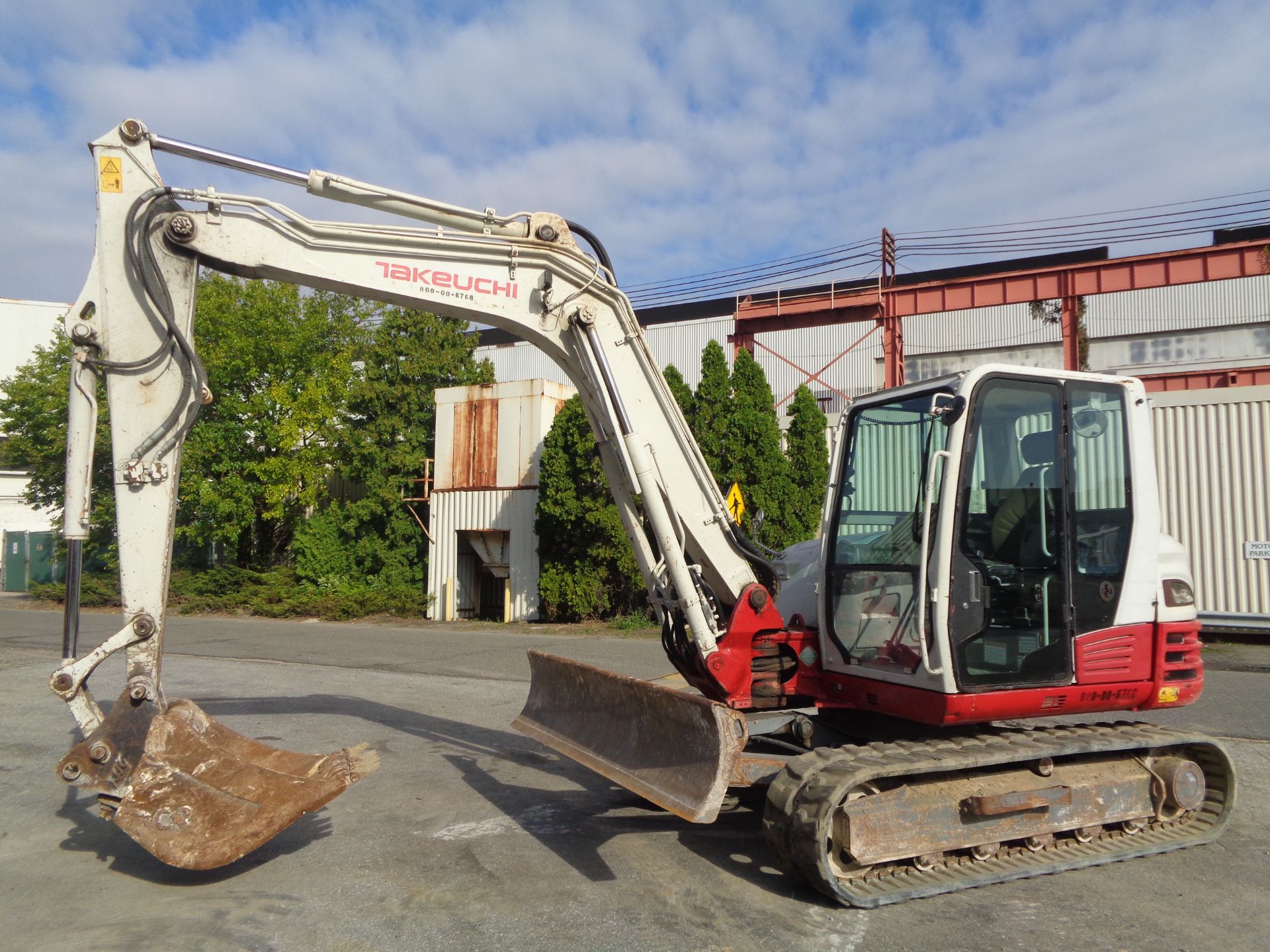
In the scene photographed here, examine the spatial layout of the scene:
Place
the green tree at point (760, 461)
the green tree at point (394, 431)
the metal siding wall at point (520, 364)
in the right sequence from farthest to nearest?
the metal siding wall at point (520, 364), the green tree at point (394, 431), the green tree at point (760, 461)

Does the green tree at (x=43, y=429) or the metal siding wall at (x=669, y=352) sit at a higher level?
the metal siding wall at (x=669, y=352)

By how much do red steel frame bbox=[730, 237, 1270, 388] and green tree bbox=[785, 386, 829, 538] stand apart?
5.96ft

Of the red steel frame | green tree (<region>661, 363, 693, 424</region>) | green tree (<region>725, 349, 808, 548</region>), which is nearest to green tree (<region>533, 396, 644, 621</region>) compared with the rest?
green tree (<region>661, 363, 693, 424</region>)

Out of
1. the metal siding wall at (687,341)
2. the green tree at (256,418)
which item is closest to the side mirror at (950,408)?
the green tree at (256,418)

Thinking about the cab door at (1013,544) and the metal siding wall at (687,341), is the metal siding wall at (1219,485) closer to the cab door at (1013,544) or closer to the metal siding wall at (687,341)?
the cab door at (1013,544)

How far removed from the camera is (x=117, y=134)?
5.11m

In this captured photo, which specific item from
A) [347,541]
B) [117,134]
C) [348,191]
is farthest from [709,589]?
[347,541]

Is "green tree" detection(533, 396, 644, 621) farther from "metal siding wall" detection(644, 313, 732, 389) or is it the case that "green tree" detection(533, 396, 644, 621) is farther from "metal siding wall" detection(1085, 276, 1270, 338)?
A: "metal siding wall" detection(1085, 276, 1270, 338)

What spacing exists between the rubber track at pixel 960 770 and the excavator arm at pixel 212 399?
410 millimetres

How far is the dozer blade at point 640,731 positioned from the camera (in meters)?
4.63

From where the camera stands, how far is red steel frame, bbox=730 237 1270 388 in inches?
660

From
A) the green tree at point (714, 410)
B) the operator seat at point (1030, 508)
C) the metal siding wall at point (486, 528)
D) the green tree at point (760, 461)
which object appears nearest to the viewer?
the operator seat at point (1030, 508)

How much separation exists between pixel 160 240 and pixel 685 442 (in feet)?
10.5

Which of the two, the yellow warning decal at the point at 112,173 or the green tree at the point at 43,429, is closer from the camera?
the yellow warning decal at the point at 112,173
